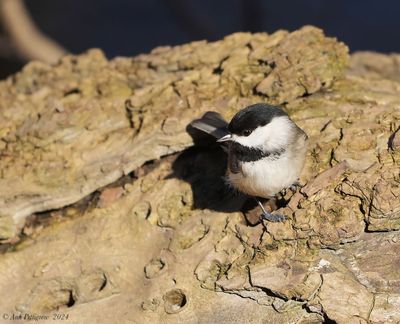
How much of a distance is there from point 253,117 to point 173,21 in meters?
5.54

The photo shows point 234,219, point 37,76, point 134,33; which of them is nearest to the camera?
point 234,219

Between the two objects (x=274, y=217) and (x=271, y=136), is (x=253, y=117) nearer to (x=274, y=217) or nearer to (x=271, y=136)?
(x=271, y=136)

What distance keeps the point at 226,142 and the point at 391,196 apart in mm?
884

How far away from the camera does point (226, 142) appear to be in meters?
3.13

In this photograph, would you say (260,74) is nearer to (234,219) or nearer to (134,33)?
(234,219)

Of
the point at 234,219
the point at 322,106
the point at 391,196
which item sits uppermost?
the point at 322,106

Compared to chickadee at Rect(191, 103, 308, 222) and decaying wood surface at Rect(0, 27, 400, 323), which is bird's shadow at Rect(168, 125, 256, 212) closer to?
decaying wood surface at Rect(0, 27, 400, 323)

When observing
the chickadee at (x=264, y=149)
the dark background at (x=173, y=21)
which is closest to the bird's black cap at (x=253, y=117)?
the chickadee at (x=264, y=149)

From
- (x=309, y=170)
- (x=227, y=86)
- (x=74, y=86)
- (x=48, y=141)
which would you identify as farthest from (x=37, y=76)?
(x=309, y=170)

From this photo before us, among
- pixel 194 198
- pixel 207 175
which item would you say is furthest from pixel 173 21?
pixel 194 198

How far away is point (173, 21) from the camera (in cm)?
817

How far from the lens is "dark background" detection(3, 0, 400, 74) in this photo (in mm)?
7332

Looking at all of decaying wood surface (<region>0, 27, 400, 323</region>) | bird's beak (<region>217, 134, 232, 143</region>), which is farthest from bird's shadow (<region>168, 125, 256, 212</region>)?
bird's beak (<region>217, 134, 232, 143</region>)

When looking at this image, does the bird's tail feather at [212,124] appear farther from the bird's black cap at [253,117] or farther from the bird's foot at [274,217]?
the bird's foot at [274,217]
